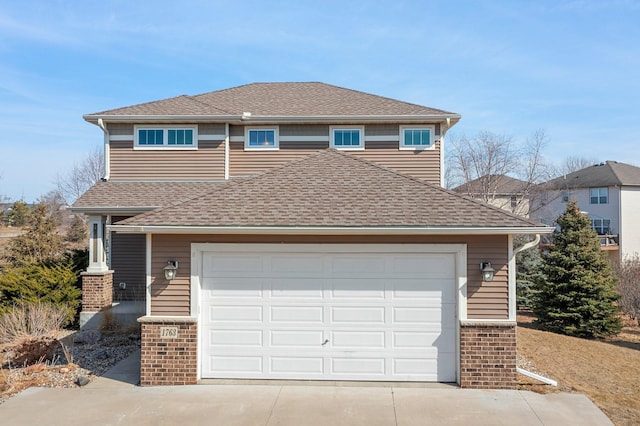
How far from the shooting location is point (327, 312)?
25.4ft

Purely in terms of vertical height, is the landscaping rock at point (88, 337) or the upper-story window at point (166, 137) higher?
the upper-story window at point (166, 137)

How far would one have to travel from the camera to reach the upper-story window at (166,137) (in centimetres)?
1391

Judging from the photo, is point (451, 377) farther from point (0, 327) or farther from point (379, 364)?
point (0, 327)

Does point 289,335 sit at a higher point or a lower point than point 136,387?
higher

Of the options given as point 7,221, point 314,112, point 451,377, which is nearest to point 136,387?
point 451,377

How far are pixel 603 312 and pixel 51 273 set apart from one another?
1643 centimetres

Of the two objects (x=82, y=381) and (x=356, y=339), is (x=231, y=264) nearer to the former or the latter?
(x=356, y=339)

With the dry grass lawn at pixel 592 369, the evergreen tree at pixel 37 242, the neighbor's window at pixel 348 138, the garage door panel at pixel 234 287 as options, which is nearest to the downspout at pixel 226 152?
the neighbor's window at pixel 348 138

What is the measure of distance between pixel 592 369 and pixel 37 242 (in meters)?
19.2

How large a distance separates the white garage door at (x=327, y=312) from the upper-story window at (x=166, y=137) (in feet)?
23.3

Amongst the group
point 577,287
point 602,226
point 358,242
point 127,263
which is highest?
point 602,226

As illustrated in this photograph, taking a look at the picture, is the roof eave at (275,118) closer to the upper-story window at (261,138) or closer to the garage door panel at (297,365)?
the upper-story window at (261,138)

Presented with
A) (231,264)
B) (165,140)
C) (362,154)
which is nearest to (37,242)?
(165,140)

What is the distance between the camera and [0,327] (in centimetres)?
1062
